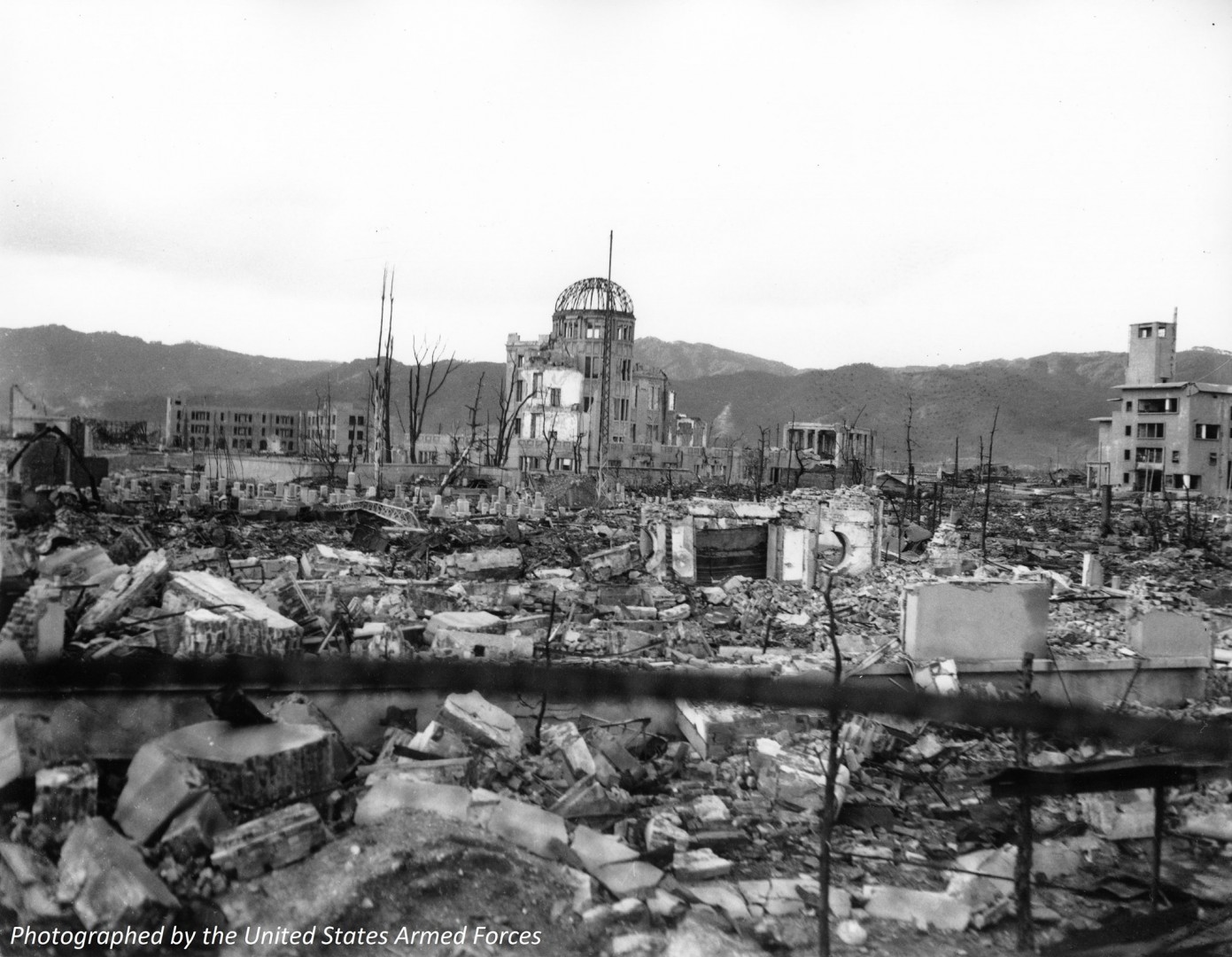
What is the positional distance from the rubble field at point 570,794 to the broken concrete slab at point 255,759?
0.01 meters

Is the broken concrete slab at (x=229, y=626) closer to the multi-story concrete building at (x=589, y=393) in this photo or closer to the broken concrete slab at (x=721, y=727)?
the broken concrete slab at (x=721, y=727)

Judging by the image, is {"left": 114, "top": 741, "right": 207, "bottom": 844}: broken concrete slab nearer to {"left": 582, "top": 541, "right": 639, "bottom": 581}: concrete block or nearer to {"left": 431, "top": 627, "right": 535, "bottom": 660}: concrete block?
{"left": 431, "top": 627, "right": 535, "bottom": 660}: concrete block

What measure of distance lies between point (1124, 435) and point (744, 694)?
170 ft

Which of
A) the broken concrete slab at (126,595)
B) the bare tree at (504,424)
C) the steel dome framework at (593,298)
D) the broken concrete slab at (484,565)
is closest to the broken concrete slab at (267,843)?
the broken concrete slab at (126,595)

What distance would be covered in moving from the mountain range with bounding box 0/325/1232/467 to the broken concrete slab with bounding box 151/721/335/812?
68891 millimetres

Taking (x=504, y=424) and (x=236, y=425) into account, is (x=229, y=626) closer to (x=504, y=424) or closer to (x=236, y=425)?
(x=504, y=424)

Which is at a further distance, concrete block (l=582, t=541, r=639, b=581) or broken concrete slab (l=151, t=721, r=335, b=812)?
concrete block (l=582, t=541, r=639, b=581)

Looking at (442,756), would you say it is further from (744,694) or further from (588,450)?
(588,450)

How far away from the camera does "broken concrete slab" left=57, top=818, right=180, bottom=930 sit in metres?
3.18

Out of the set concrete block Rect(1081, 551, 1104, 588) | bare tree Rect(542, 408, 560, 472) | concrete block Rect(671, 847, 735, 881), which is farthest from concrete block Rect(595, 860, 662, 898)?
bare tree Rect(542, 408, 560, 472)

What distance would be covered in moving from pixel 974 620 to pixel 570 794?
15.2 feet

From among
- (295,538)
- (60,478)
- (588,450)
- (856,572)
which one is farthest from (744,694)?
(588,450)

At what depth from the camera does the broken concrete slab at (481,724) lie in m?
5.48

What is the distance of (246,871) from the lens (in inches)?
142
